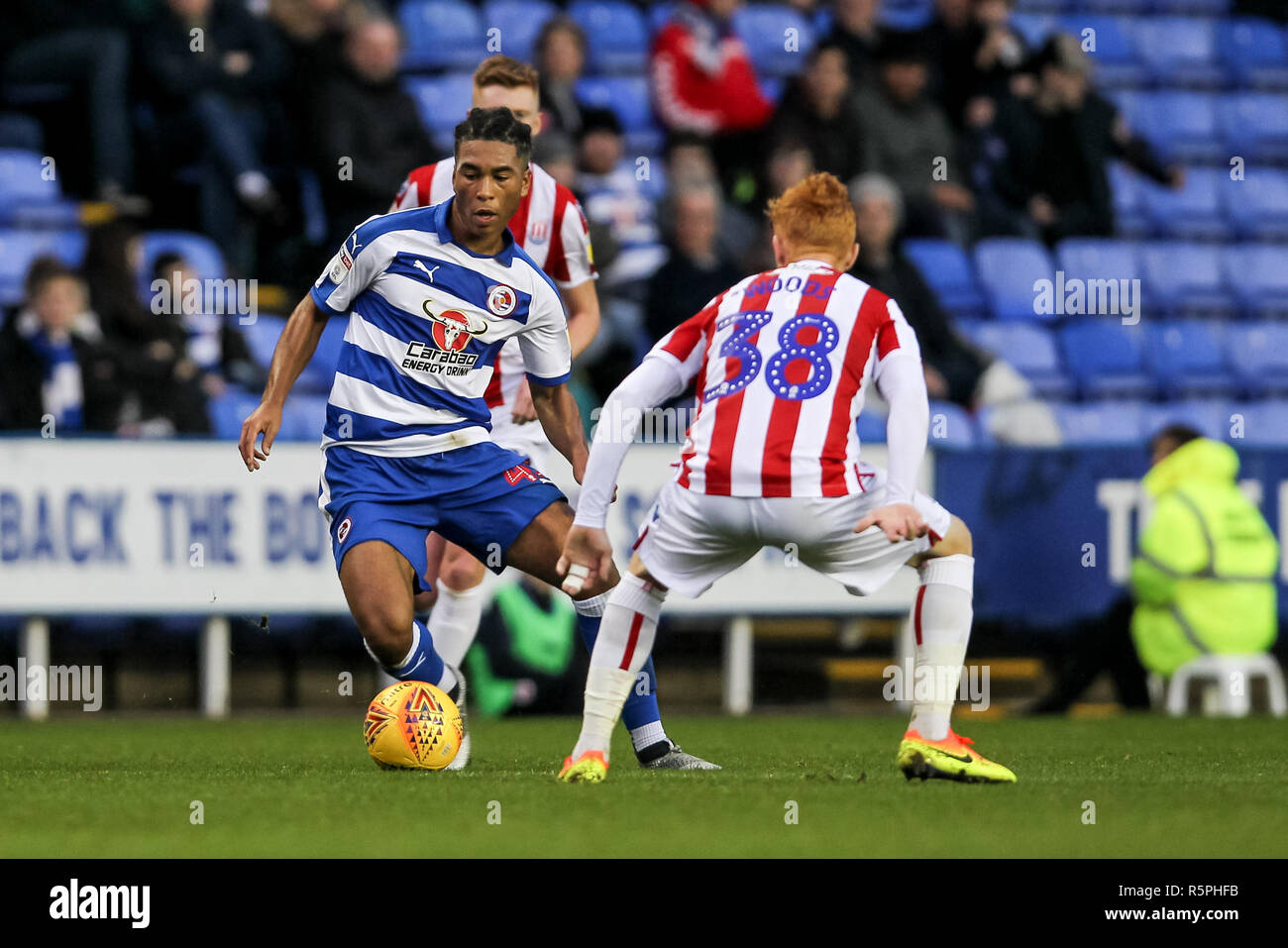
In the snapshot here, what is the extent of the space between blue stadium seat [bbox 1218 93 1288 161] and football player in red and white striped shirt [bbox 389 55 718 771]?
31.3 ft

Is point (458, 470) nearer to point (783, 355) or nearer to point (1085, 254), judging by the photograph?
point (783, 355)

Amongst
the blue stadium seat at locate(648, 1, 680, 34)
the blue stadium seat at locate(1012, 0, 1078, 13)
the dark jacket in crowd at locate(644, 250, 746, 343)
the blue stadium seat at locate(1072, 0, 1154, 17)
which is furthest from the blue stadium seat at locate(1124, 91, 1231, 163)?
the dark jacket in crowd at locate(644, 250, 746, 343)

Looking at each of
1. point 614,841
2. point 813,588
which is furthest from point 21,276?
point 614,841

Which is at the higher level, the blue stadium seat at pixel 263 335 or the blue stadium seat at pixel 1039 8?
the blue stadium seat at pixel 1039 8

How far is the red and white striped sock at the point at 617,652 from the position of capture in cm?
562

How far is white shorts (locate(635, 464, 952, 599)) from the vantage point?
5375 mm

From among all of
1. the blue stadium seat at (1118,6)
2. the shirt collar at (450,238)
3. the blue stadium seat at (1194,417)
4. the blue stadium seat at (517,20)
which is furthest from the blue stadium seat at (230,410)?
the blue stadium seat at (1118,6)

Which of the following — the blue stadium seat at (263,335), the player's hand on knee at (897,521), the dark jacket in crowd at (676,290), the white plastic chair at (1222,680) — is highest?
the dark jacket in crowd at (676,290)

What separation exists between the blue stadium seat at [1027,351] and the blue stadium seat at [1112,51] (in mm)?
3104

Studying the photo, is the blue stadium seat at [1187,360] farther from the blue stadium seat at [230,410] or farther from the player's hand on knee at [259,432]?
the player's hand on knee at [259,432]

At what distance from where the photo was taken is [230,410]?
10.5m

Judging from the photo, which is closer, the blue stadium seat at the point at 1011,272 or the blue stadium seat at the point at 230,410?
the blue stadium seat at the point at 230,410

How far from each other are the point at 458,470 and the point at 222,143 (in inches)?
232

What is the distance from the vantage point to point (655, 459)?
1020 centimetres
